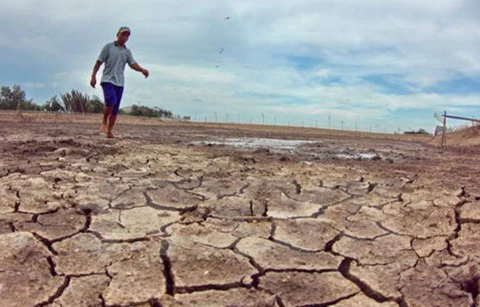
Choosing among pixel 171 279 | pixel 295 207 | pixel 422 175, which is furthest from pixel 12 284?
pixel 422 175

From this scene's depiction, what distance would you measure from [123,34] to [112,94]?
2.65 ft

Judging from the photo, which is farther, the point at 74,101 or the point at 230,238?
the point at 74,101

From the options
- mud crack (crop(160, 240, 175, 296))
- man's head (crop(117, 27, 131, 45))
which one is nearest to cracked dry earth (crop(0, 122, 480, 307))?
mud crack (crop(160, 240, 175, 296))

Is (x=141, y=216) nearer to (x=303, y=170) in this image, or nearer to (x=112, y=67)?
(x=303, y=170)

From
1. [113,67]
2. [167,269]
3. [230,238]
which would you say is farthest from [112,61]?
[167,269]

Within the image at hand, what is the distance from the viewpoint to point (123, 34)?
5.52m

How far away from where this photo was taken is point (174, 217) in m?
2.43

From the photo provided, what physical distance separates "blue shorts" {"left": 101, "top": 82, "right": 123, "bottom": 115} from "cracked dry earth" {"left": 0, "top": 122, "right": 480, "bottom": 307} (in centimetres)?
215

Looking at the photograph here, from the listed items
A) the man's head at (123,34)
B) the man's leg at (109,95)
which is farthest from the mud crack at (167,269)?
the man's head at (123,34)

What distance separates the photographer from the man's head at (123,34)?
550cm

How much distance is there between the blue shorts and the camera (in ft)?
18.4

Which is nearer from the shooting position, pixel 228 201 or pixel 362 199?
pixel 228 201

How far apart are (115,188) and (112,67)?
10.3 ft

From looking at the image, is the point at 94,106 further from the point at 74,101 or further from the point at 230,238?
the point at 230,238
